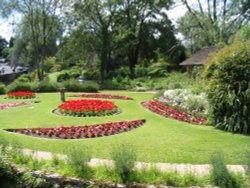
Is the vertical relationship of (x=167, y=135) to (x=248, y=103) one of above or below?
below

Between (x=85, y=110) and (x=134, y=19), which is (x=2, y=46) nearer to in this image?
(x=134, y=19)

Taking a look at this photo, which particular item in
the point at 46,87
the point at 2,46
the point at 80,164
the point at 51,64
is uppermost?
the point at 2,46

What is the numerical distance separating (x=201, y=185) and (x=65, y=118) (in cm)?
808

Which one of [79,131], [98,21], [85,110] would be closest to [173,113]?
[85,110]

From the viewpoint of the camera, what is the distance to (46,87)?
26.2 meters

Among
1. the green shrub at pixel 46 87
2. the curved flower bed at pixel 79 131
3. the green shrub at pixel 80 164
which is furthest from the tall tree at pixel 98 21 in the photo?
the green shrub at pixel 80 164

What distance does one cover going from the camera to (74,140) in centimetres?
893

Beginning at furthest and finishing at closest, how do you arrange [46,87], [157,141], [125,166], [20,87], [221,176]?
[46,87] → [20,87] → [157,141] → [125,166] → [221,176]

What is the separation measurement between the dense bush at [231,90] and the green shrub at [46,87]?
58.4 feet

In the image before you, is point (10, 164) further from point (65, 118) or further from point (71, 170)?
point (65, 118)

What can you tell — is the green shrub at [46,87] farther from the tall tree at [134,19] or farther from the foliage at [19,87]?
the tall tree at [134,19]

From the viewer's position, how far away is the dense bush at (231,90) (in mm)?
9703

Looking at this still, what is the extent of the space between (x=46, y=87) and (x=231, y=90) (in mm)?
18873

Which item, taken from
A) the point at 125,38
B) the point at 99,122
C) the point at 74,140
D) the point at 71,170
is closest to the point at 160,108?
the point at 99,122
